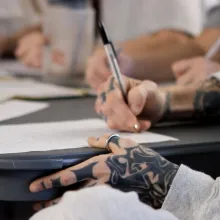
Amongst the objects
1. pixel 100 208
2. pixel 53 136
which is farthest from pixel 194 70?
pixel 100 208

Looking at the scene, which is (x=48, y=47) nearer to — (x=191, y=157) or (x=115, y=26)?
(x=115, y=26)

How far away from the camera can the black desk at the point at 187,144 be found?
86 centimetres

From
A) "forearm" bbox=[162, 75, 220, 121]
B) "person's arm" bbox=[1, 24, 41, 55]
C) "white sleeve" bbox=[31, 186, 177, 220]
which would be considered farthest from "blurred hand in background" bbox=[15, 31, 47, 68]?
"white sleeve" bbox=[31, 186, 177, 220]

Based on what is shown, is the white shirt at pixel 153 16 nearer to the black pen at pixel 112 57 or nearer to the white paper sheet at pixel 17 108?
the white paper sheet at pixel 17 108

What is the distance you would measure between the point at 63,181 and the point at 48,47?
0.80 m

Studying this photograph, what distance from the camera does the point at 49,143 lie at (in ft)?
2.78

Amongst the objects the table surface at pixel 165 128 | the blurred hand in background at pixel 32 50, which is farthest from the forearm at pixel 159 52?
the blurred hand in background at pixel 32 50

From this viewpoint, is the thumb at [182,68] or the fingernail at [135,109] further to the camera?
the thumb at [182,68]

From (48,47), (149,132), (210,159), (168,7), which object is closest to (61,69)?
(48,47)

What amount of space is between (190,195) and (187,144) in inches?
4.8

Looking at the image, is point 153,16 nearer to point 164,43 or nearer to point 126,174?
point 164,43

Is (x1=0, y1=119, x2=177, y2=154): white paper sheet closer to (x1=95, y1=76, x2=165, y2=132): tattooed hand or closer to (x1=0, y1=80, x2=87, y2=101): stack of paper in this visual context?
(x1=95, y1=76, x2=165, y2=132): tattooed hand

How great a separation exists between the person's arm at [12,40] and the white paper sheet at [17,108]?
3.08 ft

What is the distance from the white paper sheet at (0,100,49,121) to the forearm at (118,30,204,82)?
302 millimetres
